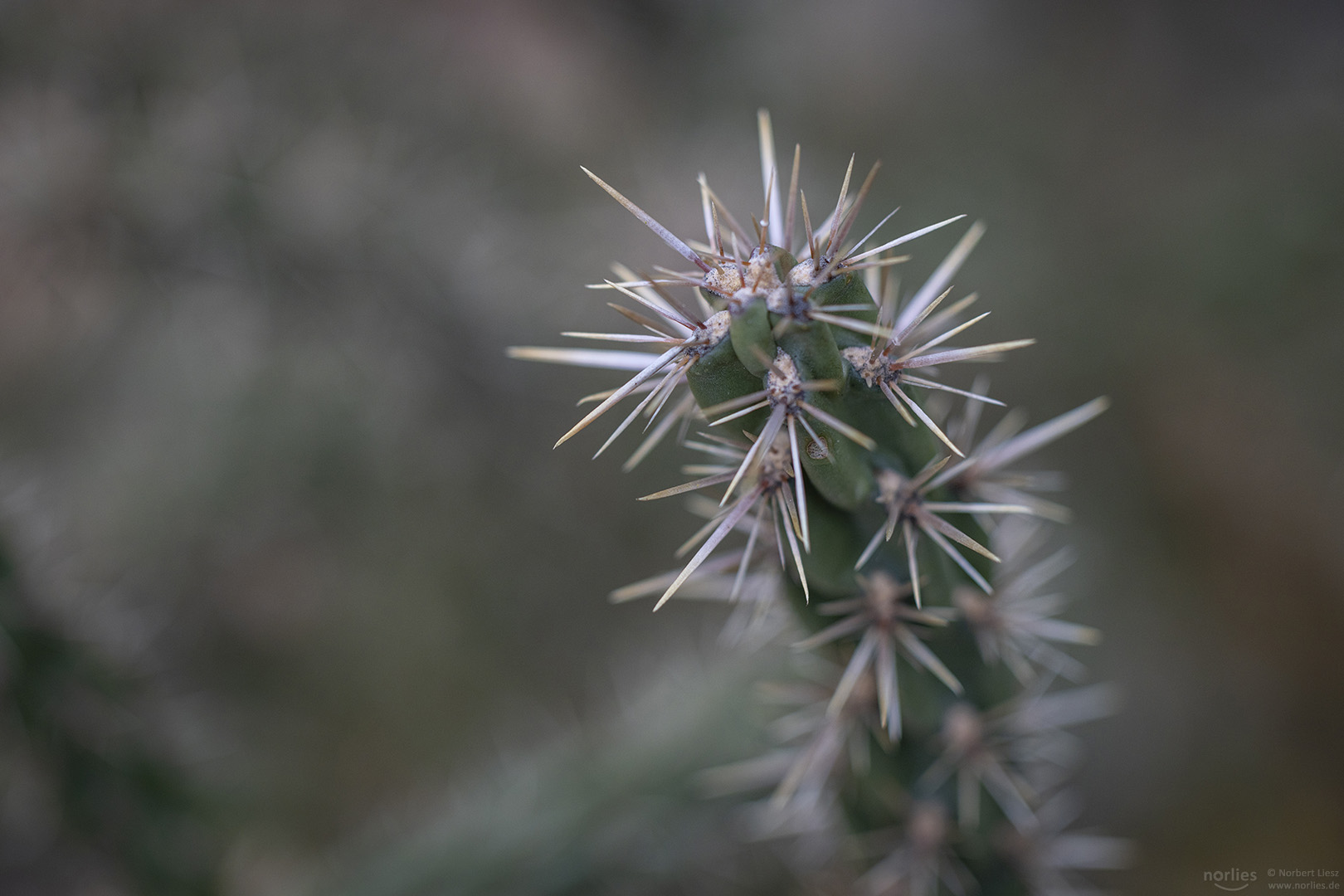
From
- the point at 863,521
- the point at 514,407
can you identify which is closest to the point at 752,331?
the point at 863,521

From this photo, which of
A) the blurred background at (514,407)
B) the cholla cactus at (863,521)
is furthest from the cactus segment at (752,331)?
the blurred background at (514,407)

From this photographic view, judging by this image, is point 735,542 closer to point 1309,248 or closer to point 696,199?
point 696,199

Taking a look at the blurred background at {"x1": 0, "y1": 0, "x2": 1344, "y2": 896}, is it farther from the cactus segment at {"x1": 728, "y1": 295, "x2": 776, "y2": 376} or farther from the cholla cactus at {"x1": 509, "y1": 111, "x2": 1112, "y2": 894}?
the cactus segment at {"x1": 728, "y1": 295, "x2": 776, "y2": 376}

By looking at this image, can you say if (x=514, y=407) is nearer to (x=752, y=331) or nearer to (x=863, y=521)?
(x=863, y=521)

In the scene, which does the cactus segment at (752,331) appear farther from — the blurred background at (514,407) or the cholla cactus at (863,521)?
the blurred background at (514,407)

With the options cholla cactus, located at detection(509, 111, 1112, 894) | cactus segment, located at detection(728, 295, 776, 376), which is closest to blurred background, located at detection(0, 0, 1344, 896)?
cholla cactus, located at detection(509, 111, 1112, 894)

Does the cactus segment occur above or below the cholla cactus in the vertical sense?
above

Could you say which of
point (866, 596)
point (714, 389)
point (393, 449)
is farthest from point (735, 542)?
point (393, 449)
